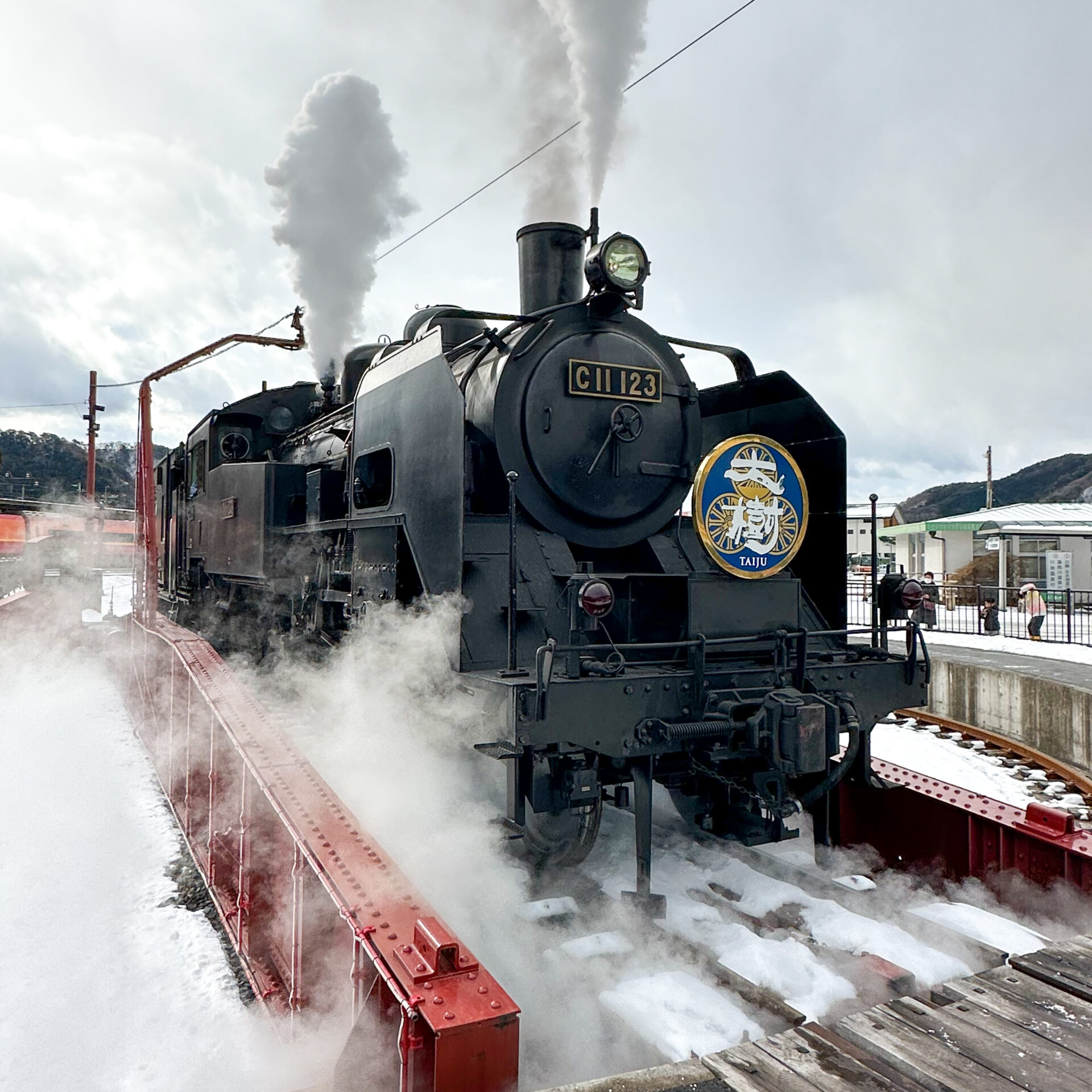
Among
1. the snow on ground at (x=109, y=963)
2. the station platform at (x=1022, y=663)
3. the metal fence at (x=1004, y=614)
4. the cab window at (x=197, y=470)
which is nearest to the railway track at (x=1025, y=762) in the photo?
the station platform at (x=1022, y=663)

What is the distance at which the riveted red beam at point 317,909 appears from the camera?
1.81 meters

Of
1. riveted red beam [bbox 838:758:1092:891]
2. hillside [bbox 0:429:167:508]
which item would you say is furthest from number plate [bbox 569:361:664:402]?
hillside [bbox 0:429:167:508]

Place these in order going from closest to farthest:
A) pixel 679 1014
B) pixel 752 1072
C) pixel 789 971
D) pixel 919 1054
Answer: pixel 752 1072 < pixel 919 1054 < pixel 679 1014 < pixel 789 971

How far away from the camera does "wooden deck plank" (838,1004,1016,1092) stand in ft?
6.43

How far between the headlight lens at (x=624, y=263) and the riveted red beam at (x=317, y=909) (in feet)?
9.07

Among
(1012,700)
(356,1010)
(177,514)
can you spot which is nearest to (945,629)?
(1012,700)

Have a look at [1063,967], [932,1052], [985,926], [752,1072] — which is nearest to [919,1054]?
[932,1052]

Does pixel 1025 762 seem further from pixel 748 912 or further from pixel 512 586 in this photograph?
pixel 512 586

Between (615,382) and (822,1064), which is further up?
(615,382)

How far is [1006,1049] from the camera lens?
6.97 feet

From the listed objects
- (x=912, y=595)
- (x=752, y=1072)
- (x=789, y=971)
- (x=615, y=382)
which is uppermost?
(x=615, y=382)

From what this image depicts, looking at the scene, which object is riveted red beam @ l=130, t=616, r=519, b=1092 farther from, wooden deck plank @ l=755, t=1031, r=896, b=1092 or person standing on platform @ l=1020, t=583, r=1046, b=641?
person standing on platform @ l=1020, t=583, r=1046, b=641

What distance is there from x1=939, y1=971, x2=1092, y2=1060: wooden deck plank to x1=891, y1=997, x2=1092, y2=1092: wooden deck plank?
0.13ft

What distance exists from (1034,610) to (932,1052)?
47.1 feet
